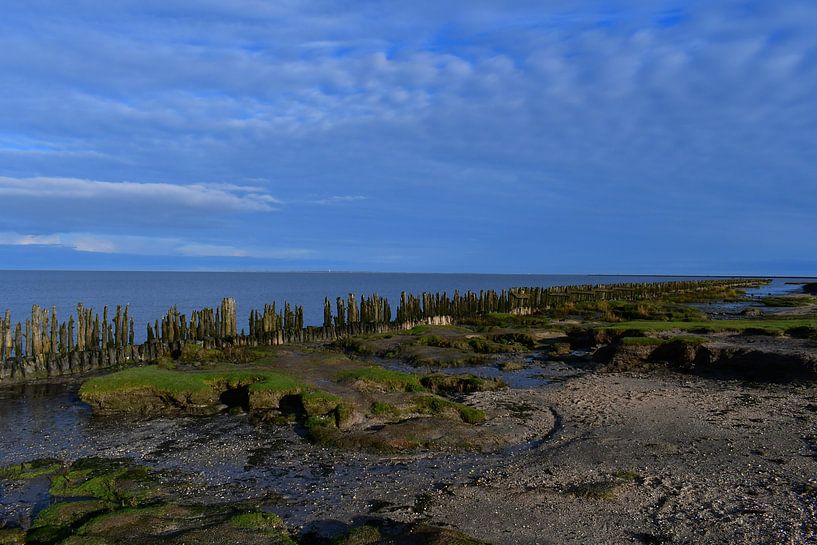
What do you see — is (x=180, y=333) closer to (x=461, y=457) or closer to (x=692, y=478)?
(x=461, y=457)

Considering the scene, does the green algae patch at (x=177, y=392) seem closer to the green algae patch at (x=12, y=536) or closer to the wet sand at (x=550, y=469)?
the wet sand at (x=550, y=469)

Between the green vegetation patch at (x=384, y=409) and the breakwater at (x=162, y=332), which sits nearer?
the green vegetation patch at (x=384, y=409)

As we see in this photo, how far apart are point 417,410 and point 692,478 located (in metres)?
6.32

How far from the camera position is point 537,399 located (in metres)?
15.4

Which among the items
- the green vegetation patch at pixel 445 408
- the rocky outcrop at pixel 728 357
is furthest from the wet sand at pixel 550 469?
the rocky outcrop at pixel 728 357

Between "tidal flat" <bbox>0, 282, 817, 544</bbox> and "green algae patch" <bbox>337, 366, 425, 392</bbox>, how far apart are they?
7 centimetres

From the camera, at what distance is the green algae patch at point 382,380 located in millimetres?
15773

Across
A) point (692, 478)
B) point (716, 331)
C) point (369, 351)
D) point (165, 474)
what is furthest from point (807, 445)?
point (369, 351)

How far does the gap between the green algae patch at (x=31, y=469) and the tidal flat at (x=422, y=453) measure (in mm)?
122

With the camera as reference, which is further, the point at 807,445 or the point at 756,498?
the point at 807,445

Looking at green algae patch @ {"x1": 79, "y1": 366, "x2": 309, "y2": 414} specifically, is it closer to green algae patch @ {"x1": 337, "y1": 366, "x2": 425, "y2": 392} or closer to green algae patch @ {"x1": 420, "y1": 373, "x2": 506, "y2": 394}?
green algae patch @ {"x1": 337, "y1": 366, "x2": 425, "y2": 392}

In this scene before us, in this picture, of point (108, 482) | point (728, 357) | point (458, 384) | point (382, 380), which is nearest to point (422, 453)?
point (382, 380)

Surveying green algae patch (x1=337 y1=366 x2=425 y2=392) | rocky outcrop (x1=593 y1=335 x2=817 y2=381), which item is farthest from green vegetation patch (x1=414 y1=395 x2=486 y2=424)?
rocky outcrop (x1=593 y1=335 x2=817 y2=381)

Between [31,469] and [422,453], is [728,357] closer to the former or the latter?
[422,453]
